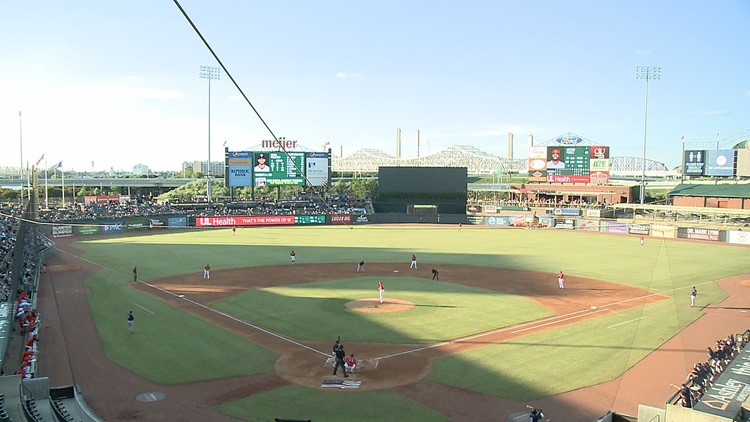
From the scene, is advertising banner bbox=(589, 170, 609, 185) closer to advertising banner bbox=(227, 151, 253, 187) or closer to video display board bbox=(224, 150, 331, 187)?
video display board bbox=(224, 150, 331, 187)

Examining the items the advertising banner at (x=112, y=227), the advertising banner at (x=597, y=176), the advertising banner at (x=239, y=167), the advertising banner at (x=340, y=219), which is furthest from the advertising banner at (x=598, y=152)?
the advertising banner at (x=112, y=227)

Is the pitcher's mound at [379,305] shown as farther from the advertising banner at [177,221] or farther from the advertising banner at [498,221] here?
the advertising banner at [498,221]

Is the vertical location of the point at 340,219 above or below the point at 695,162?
below

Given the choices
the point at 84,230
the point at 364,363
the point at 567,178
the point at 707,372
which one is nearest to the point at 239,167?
the point at 84,230

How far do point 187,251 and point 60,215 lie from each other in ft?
75.5

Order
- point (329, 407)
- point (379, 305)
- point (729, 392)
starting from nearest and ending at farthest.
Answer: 1. point (729, 392)
2. point (329, 407)
3. point (379, 305)

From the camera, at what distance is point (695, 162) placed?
8038 centimetres

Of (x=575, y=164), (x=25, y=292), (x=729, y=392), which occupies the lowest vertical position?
(x=25, y=292)

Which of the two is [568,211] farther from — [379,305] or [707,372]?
[707,372]

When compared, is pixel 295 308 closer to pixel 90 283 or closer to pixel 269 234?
pixel 90 283

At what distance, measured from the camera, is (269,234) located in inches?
2584

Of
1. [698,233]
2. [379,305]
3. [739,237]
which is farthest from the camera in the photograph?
[698,233]

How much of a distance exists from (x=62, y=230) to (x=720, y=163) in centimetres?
8620

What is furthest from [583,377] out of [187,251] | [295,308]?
[187,251]
